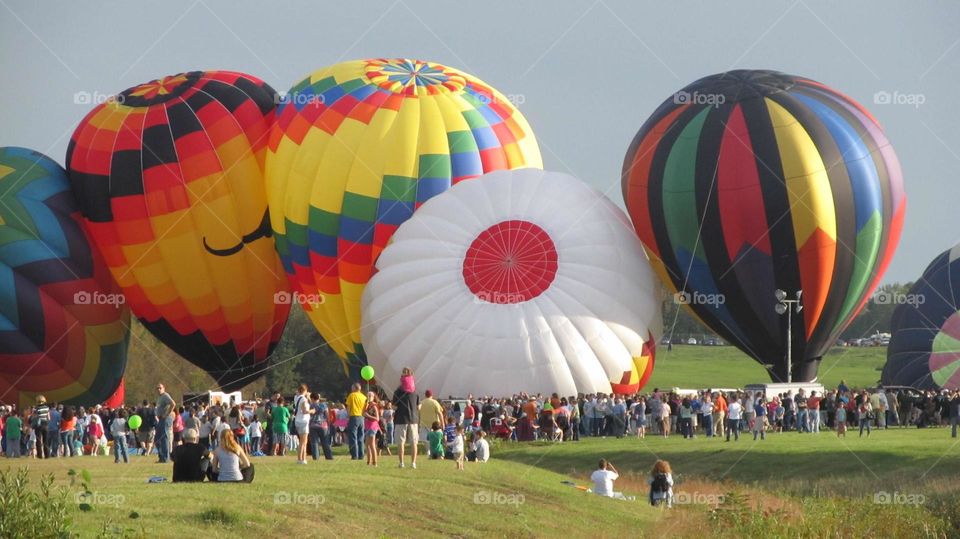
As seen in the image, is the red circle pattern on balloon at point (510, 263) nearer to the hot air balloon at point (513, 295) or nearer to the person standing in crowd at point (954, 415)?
the hot air balloon at point (513, 295)

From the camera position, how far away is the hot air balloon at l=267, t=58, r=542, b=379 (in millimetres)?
35875

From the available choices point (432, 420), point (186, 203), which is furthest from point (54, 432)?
point (186, 203)

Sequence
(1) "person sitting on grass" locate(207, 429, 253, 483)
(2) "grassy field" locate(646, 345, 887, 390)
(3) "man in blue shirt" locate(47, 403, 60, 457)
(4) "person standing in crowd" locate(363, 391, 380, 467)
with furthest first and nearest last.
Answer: (2) "grassy field" locate(646, 345, 887, 390), (3) "man in blue shirt" locate(47, 403, 60, 457), (4) "person standing in crowd" locate(363, 391, 380, 467), (1) "person sitting on grass" locate(207, 429, 253, 483)

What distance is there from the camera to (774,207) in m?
33.4

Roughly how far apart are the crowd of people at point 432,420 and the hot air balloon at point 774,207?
241 centimetres

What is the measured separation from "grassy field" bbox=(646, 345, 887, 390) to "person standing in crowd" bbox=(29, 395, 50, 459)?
143 ft

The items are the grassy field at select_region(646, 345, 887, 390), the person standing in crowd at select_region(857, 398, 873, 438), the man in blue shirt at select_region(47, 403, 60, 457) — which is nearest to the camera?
the man in blue shirt at select_region(47, 403, 60, 457)

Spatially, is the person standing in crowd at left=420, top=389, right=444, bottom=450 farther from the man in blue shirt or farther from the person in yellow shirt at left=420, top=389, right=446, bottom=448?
the man in blue shirt

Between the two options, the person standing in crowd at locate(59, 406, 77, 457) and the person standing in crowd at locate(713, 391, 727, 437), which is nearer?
the person standing in crowd at locate(59, 406, 77, 457)

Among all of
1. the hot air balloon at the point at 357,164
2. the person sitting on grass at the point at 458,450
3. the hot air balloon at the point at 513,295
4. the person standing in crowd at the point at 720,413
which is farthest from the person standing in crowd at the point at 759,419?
the hot air balloon at the point at 357,164

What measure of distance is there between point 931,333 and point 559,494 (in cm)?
2402

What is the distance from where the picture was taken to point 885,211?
3381cm

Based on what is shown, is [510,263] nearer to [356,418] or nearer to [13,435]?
[13,435]

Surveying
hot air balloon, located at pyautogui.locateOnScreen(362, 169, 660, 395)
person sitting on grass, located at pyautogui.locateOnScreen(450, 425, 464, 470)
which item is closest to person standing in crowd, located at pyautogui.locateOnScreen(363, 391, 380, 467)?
person sitting on grass, located at pyautogui.locateOnScreen(450, 425, 464, 470)
